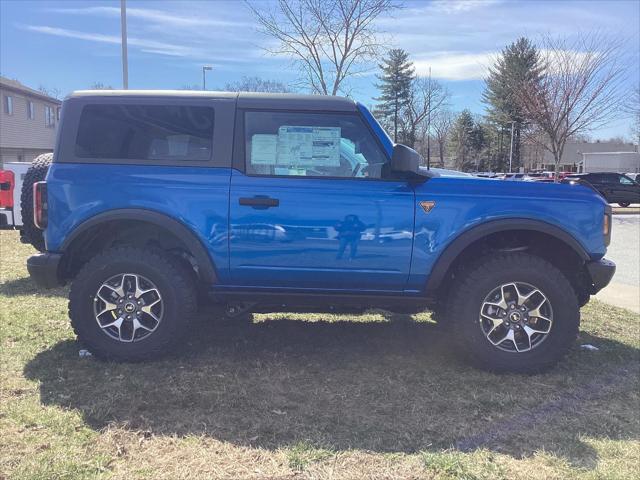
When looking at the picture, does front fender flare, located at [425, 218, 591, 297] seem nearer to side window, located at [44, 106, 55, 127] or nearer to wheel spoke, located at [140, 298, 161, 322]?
wheel spoke, located at [140, 298, 161, 322]

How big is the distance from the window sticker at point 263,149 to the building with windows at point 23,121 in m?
28.6

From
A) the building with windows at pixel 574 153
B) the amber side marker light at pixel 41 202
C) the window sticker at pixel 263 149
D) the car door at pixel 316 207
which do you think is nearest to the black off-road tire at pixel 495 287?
the car door at pixel 316 207

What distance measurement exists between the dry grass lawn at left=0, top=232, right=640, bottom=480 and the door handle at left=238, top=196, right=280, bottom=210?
1.26 m

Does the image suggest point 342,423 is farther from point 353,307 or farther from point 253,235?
point 253,235

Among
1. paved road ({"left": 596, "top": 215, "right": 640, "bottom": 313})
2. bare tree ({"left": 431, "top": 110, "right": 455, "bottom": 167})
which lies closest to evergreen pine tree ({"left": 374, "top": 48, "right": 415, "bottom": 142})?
bare tree ({"left": 431, "top": 110, "right": 455, "bottom": 167})

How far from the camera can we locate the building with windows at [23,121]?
2886 cm

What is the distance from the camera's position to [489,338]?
4102 millimetres

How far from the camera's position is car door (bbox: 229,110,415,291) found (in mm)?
3992

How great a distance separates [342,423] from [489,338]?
56.6 inches

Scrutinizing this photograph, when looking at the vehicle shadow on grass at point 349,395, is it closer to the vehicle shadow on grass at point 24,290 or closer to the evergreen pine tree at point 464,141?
the vehicle shadow on grass at point 24,290

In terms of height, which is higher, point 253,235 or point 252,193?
point 252,193

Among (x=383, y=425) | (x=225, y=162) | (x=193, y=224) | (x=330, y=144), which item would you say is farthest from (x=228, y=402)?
(x=330, y=144)

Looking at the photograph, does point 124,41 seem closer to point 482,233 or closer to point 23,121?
point 482,233

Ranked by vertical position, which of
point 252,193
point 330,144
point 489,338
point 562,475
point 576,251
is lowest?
point 562,475
